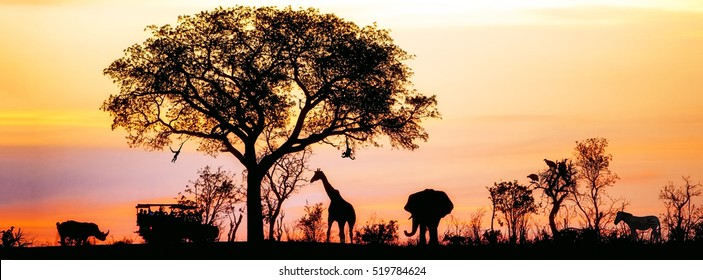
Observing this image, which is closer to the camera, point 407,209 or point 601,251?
point 601,251

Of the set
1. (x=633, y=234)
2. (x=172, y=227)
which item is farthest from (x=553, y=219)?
A: (x=172, y=227)

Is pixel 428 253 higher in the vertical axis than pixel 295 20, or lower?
lower

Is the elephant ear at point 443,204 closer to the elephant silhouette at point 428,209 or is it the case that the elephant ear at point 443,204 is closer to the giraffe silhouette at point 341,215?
the elephant silhouette at point 428,209

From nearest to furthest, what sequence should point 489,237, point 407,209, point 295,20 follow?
point 489,237 → point 407,209 → point 295,20

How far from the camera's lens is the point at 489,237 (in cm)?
3697

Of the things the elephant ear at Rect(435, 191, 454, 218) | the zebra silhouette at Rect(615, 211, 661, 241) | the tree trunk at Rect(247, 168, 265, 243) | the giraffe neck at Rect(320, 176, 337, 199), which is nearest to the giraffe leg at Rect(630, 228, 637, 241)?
the zebra silhouette at Rect(615, 211, 661, 241)

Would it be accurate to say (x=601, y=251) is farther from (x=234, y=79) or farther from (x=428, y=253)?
(x=234, y=79)

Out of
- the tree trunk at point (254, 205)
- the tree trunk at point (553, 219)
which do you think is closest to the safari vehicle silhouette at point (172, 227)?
the tree trunk at point (254, 205)

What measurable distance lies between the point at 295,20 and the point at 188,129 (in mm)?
7500

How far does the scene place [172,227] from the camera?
43188 mm

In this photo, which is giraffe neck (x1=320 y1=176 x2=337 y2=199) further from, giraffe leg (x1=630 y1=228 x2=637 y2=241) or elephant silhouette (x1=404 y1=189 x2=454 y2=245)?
giraffe leg (x1=630 y1=228 x2=637 y2=241)

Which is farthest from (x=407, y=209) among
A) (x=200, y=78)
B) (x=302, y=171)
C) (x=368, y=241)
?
(x=200, y=78)

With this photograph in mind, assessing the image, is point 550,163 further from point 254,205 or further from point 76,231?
point 76,231

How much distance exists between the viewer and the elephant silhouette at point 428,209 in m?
39.6
